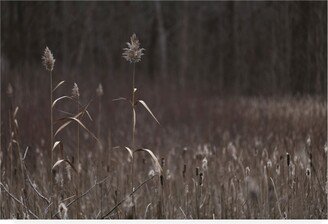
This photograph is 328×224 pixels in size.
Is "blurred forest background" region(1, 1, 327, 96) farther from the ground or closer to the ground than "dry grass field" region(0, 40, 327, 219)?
farther from the ground

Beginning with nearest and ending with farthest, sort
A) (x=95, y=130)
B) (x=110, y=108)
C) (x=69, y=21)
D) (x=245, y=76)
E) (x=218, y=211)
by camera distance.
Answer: (x=218, y=211) < (x=95, y=130) < (x=110, y=108) < (x=69, y=21) < (x=245, y=76)

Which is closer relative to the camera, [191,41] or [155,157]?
[155,157]

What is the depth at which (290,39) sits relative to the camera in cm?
1252

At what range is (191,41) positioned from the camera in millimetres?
19062

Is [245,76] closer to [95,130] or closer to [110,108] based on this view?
[110,108]

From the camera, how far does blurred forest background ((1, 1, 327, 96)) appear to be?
419 inches

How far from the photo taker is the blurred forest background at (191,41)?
10.6 meters

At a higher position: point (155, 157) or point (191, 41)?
point (191, 41)

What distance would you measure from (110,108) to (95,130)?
109cm

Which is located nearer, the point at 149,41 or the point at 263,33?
the point at 263,33

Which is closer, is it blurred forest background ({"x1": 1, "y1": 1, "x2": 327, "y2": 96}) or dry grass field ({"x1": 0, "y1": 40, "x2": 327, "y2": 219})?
dry grass field ({"x1": 0, "y1": 40, "x2": 327, "y2": 219})

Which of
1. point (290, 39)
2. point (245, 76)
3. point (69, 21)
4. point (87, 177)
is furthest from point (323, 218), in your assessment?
point (245, 76)

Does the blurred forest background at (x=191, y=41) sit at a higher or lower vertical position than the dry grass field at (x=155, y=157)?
higher

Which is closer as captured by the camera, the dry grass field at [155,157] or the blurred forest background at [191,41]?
the dry grass field at [155,157]
